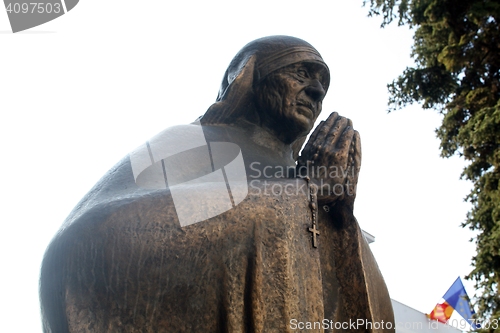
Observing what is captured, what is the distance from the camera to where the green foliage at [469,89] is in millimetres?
10852

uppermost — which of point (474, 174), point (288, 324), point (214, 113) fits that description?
point (214, 113)

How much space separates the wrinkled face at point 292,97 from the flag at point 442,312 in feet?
54.6

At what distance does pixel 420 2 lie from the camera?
12156 mm

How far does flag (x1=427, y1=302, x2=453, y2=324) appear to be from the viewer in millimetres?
18344

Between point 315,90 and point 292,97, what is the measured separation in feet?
0.49

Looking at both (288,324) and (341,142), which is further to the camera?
(341,142)

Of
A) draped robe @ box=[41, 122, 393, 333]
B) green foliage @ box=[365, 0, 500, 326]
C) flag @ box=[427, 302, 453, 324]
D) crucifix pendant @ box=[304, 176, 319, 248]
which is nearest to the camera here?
draped robe @ box=[41, 122, 393, 333]

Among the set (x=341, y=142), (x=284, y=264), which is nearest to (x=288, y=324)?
(x=284, y=264)

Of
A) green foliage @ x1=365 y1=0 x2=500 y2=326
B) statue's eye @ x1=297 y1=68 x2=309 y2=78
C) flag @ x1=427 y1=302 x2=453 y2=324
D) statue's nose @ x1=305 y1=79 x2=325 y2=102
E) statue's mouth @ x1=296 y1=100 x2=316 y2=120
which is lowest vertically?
flag @ x1=427 y1=302 x2=453 y2=324

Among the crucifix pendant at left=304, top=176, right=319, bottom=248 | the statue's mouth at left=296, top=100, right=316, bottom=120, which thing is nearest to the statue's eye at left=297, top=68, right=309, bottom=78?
the statue's mouth at left=296, top=100, right=316, bottom=120

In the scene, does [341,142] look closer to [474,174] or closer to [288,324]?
[288,324]

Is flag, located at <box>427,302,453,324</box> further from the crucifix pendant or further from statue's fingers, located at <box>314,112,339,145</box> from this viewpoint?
the crucifix pendant

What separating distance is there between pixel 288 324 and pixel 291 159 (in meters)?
1.49

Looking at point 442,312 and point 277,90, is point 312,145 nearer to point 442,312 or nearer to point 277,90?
point 277,90
